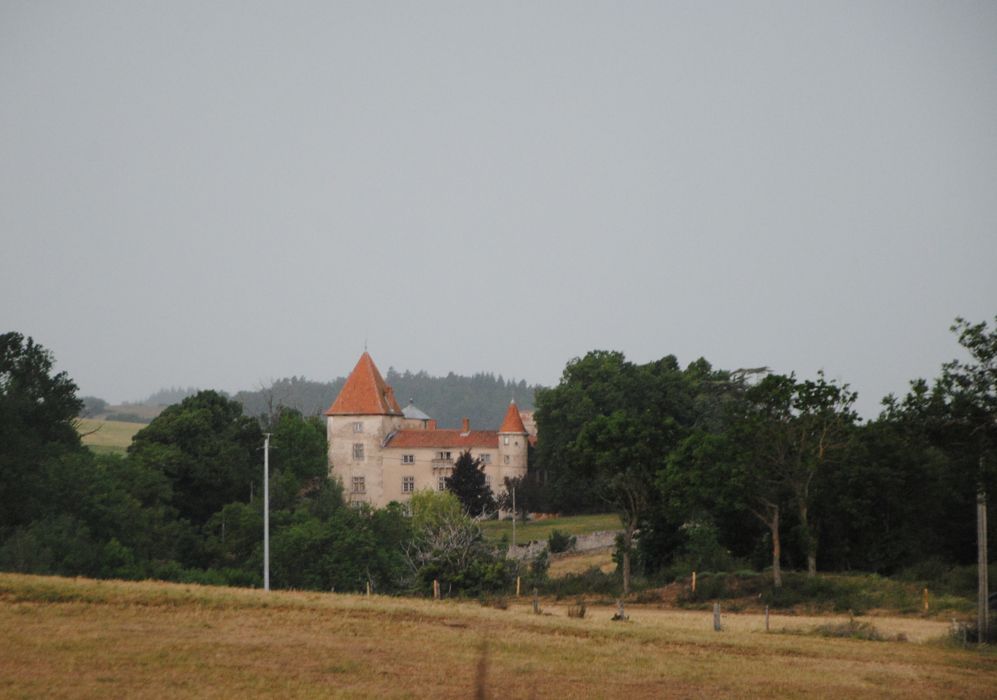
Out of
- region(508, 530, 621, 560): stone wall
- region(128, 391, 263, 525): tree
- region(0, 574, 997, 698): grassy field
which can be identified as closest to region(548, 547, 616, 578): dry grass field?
region(508, 530, 621, 560): stone wall

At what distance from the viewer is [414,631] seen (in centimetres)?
Result: 2544

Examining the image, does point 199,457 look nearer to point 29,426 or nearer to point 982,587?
point 29,426

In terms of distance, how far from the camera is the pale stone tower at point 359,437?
10769 cm

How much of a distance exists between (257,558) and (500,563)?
1582 cm

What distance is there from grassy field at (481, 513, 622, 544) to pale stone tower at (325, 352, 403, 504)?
14.0 metres

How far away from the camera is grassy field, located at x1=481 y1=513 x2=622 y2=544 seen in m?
85.5

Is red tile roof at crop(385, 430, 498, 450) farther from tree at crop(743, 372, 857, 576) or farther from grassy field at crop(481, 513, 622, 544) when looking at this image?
tree at crop(743, 372, 857, 576)

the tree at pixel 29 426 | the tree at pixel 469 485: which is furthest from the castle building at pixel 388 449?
the tree at pixel 29 426

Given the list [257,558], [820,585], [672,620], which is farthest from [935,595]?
[257,558]

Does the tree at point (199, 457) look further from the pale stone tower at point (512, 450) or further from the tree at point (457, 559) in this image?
the pale stone tower at point (512, 450)

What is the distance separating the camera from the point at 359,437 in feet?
356

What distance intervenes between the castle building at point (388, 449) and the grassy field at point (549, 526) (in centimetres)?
1057

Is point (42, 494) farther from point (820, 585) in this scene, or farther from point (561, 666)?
point (561, 666)

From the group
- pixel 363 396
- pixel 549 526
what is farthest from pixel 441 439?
pixel 549 526
